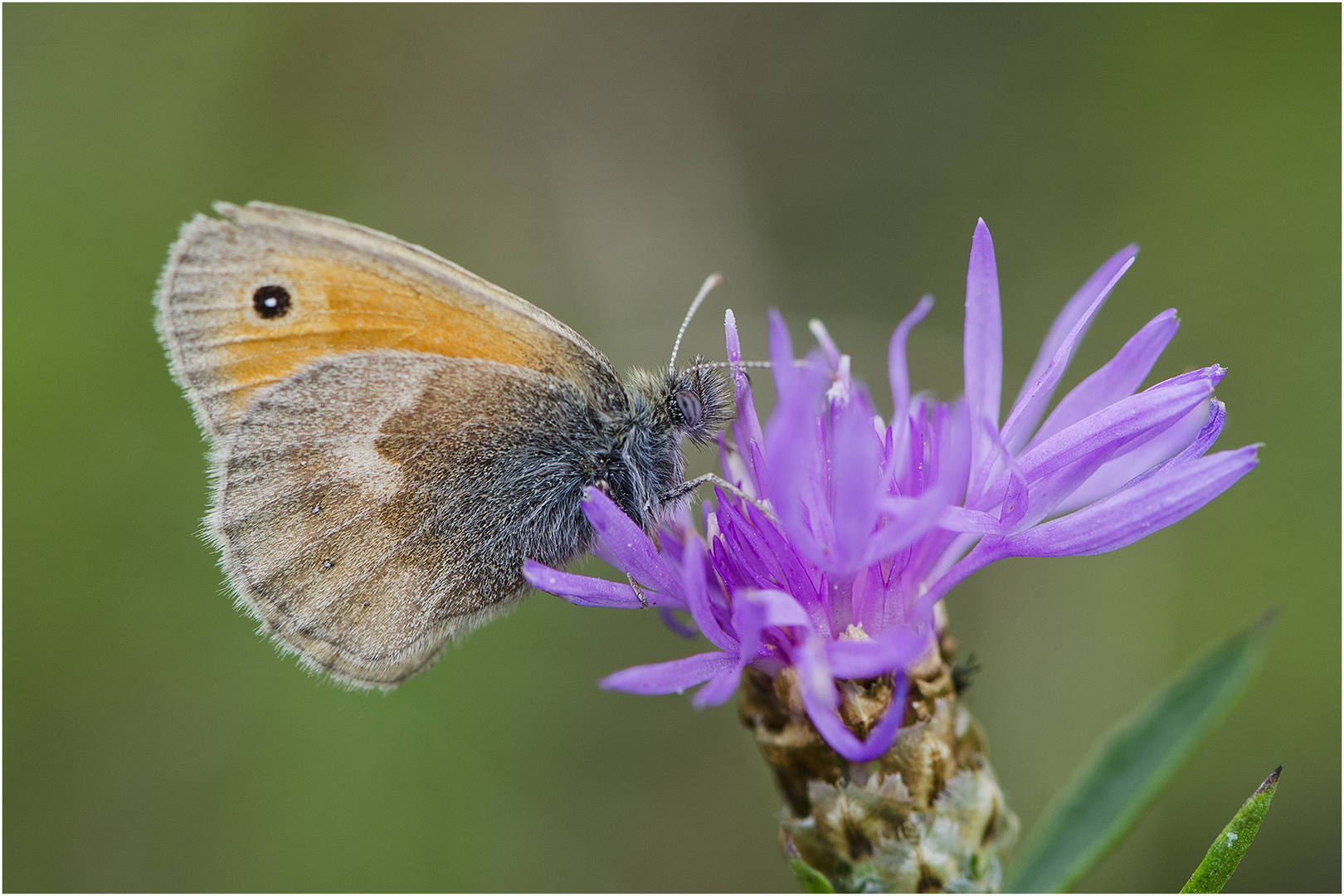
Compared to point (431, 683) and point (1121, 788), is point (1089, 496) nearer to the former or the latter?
point (1121, 788)

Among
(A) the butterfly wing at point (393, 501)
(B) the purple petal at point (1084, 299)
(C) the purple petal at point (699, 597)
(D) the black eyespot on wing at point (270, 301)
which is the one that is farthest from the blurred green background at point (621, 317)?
(C) the purple petal at point (699, 597)

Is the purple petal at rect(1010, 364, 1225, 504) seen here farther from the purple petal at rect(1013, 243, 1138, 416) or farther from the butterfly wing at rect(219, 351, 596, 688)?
the butterfly wing at rect(219, 351, 596, 688)

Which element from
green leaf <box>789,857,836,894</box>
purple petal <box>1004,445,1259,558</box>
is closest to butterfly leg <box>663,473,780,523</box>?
purple petal <box>1004,445,1259,558</box>

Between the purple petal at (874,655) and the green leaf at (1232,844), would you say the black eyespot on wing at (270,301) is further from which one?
the green leaf at (1232,844)

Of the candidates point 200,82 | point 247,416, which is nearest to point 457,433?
point 247,416

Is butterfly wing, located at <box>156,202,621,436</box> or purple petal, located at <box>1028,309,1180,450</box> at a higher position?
butterfly wing, located at <box>156,202,621,436</box>

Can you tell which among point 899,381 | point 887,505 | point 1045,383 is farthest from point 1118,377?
point 887,505
